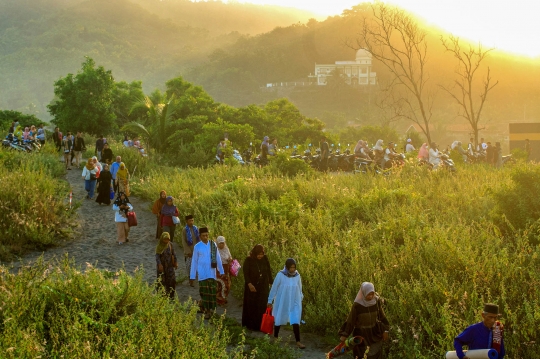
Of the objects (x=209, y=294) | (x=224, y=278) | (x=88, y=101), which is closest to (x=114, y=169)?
(x=224, y=278)

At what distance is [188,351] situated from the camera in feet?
22.3

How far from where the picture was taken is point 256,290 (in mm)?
9750

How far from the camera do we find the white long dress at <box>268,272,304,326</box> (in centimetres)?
898

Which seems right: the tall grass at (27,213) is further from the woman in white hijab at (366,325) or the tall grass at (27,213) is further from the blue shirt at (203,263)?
the woman in white hijab at (366,325)

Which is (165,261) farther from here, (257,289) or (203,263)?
(257,289)

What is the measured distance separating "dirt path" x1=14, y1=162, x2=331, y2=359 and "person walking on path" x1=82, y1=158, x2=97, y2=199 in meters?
0.28

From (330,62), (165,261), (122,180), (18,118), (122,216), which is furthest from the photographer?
(330,62)

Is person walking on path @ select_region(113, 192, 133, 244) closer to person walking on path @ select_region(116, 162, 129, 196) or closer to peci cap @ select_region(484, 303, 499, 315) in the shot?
person walking on path @ select_region(116, 162, 129, 196)

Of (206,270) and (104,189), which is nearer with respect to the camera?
(206,270)

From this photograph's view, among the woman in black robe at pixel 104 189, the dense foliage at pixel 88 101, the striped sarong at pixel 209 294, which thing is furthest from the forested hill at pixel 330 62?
the striped sarong at pixel 209 294

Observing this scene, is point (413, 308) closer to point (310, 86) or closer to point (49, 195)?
point (49, 195)

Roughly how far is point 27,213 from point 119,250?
230 cm

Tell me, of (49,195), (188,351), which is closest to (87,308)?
(188,351)

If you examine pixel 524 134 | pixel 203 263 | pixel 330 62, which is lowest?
pixel 203 263
